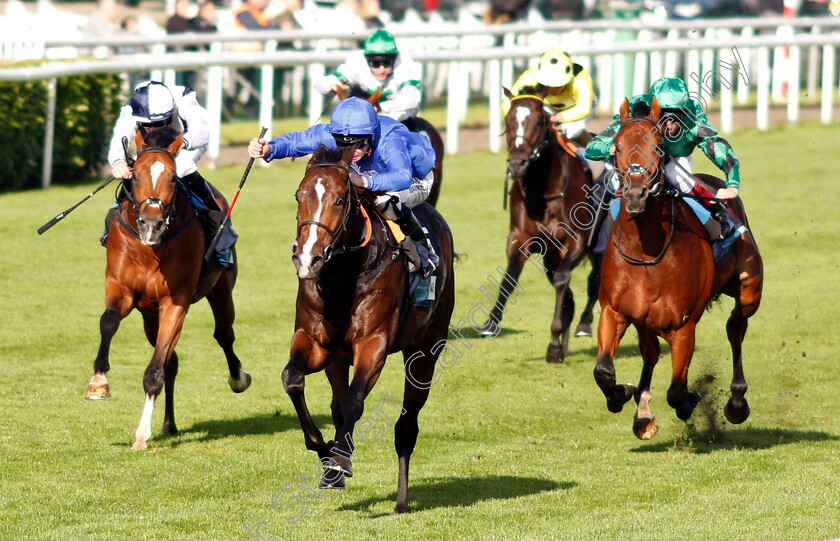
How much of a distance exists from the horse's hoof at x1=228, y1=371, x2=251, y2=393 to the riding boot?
7.88 feet

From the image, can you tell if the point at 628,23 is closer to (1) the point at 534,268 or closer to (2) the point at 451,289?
(1) the point at 534,268

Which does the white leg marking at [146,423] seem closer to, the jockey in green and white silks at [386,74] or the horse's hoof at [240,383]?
the horse's hoof at [240,383]

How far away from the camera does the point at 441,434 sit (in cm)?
774

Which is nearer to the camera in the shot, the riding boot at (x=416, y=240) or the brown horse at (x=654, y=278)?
the riding boot at (x=416, y=240)

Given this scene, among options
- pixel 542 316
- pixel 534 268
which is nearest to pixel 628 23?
pixel 534 268

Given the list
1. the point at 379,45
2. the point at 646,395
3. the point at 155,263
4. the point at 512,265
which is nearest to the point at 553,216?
the point at 512,265

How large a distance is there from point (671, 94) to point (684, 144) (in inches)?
14.6

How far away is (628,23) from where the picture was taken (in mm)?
19000

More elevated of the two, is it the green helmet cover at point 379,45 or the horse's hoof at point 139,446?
the green helmet cover at point 379,45

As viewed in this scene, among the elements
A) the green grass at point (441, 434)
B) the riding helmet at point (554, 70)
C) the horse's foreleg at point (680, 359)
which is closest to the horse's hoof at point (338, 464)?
the green grass at point (441, 434)

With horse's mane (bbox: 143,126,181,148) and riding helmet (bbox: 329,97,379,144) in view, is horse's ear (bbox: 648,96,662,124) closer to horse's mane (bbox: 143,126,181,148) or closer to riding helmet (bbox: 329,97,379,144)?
riding helmet (bbox: 329,97,379,144)

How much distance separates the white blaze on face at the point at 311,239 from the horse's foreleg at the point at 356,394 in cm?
64

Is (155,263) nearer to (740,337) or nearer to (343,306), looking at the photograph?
(343,306)

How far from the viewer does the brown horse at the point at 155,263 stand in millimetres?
6777
